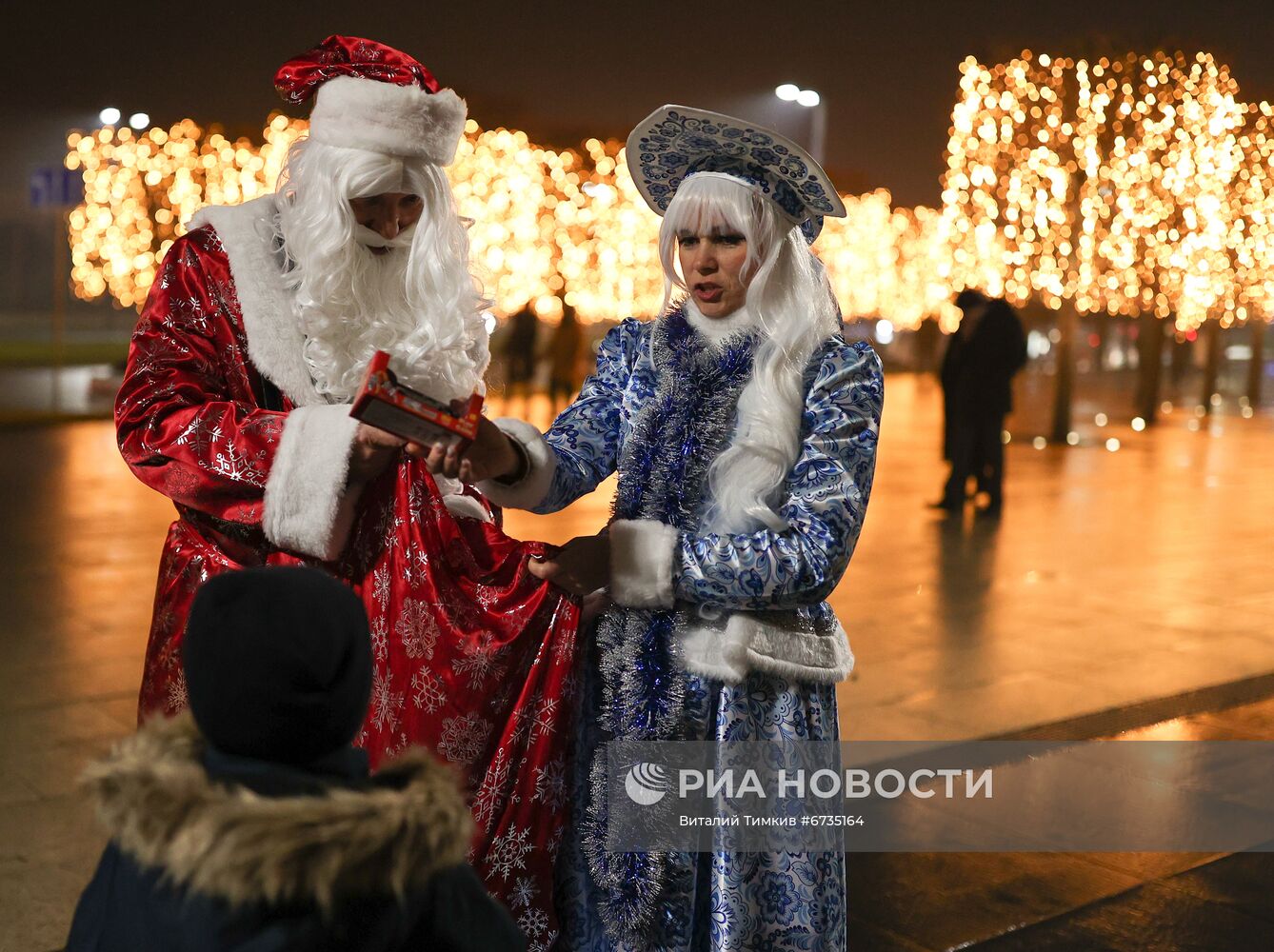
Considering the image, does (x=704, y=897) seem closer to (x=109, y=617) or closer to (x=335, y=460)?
(x=335, y=460)

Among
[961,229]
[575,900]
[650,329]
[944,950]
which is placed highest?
[961,229]

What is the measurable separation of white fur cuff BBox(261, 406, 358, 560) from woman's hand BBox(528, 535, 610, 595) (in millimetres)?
395

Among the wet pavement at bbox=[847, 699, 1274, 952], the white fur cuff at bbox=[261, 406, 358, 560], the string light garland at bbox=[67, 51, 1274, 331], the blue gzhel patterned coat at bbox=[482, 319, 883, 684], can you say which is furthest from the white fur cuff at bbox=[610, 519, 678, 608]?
the string light garland at bbox=[67, 51, 1274, 331]

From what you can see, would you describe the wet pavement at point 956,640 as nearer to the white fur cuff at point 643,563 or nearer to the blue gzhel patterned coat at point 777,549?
the blue gzhel patterned coat at point 777,549

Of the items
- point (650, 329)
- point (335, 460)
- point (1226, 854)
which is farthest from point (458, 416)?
point (1226, 854)

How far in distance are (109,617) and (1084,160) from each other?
616 inches

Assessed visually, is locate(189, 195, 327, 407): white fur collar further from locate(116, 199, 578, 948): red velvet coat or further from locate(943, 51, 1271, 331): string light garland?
locate(943, 51, 1271, 331): string light garland

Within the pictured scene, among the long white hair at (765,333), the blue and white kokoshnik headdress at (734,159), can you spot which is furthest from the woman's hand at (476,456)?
the blue and white kokoshnik headdress at (734,159)

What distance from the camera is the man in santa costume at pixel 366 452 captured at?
2592mm

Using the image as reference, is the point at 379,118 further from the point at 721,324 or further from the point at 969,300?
the point at 969,300

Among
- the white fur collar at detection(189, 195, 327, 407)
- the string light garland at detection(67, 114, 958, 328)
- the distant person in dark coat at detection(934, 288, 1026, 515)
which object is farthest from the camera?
the string light garland at detection(67, 114, 958, 328)

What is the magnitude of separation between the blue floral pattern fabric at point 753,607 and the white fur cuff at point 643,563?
3 centimetres

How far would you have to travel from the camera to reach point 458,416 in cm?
233

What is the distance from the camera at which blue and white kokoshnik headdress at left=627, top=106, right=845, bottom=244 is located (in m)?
2.53
